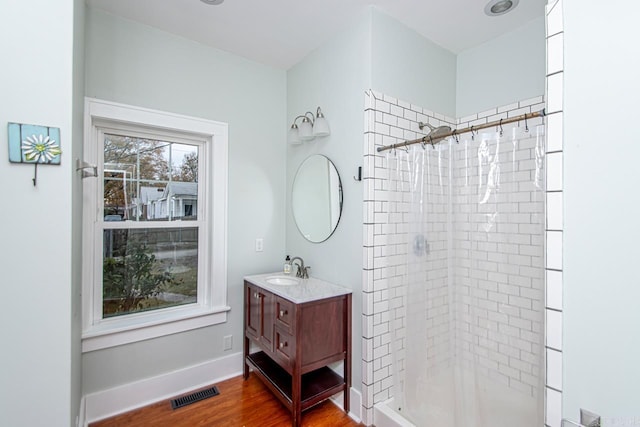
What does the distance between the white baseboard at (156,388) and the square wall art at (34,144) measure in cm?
154

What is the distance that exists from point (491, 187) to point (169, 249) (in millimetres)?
2318

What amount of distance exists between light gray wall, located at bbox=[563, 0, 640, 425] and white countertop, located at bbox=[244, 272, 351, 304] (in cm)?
129

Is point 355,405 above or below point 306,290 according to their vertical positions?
below

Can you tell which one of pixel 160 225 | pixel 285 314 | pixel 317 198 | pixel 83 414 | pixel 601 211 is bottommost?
pixel 83 414

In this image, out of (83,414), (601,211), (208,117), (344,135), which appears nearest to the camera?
(601,211)

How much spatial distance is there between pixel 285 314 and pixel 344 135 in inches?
52.5

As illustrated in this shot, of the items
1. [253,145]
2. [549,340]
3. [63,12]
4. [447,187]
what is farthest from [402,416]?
[63,12]

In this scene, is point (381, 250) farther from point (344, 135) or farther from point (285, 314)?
point (344, 135)

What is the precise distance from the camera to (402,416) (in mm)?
1825

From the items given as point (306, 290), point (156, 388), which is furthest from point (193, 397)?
point (306, 290)

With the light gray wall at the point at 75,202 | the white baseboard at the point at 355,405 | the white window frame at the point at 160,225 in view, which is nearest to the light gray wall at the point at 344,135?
the white baseboard at the point at 355,405

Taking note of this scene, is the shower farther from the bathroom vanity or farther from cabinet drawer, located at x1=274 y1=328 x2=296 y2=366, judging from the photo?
cabinet drawer, located at x1=274 y1=328 x2=296 y2=366

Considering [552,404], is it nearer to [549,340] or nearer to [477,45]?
[549,340]

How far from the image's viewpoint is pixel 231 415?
77.0 inches
